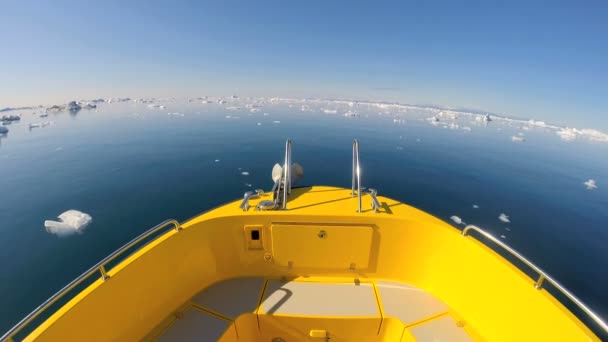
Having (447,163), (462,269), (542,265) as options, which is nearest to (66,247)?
(462,269)

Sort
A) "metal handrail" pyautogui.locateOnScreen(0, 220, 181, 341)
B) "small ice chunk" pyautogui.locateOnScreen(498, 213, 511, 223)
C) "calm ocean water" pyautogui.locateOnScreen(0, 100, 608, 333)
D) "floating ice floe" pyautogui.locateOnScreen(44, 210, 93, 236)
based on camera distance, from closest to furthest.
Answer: "metal handrail" pyautogui.locateOnScreen(0, 220, 181, 341), "calm ocean water" pyautogui.locateOnScreen(0, 100, 608, 333), "floating ice floe" pyautogui.locateOnScreen(44, 210, 93, 236), "small ice chunk" pyautogui.locateOnScreen(498, 213, 511, 223)

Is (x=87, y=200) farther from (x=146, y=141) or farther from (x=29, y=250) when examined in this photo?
(x=146, y=141)

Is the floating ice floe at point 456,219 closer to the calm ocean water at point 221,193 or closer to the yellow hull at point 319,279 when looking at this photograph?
the calm ocean water at point 221,193

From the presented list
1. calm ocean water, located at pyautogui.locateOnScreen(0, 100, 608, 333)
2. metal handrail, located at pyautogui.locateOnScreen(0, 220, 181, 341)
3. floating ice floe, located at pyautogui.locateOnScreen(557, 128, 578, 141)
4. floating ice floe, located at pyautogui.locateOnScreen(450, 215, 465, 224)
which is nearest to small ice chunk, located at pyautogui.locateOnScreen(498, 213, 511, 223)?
calm ocean water, located at pyautogui.locateOnScreen(0, 100, 608, 333)

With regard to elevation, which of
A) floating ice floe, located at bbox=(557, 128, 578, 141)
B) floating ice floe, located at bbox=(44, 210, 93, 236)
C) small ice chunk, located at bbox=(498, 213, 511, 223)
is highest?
floating ice floe, located at bbox=(44, 210, 93, 236)

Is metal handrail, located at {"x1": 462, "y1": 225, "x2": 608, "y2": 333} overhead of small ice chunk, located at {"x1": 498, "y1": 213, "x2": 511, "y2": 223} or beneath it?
overhead

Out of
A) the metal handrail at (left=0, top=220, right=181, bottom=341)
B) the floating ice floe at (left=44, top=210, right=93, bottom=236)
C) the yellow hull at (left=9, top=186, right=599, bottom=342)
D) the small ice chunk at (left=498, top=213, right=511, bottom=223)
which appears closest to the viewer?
the metal handrail at (left=0, top=220, right=181, bottom=341)

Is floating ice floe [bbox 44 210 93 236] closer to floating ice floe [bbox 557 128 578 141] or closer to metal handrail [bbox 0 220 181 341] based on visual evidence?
metal handrail [bbox 0 220 181 341]
